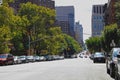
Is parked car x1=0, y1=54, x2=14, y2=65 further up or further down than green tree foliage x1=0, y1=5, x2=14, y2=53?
further down

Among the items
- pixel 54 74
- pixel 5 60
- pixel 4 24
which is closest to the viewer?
pixel 54 74

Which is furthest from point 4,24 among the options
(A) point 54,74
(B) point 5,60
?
(A) point 54,74

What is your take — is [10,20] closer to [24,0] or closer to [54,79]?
[54,79]

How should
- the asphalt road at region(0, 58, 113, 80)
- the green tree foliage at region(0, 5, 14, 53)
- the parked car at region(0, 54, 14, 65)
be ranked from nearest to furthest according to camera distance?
the asphalt road at region(0, 58, 113, 80) < the parked car at region(0, 54, 14, 65) < the green tree foliage at region(0, 5, 14, 53)

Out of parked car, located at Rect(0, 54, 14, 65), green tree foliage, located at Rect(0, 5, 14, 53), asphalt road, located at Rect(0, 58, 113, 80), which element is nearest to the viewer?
asphalt road, located at Rect(0, 58, 113, 80)

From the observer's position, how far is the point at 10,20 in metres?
72.1

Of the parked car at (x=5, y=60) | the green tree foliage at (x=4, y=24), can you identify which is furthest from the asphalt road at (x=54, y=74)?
the green tree foliage at (x=4, y=24)

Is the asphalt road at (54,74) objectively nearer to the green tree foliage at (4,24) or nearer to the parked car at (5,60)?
the parked car at (5,60)

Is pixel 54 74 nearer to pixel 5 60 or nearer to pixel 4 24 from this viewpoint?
pixel 5 60

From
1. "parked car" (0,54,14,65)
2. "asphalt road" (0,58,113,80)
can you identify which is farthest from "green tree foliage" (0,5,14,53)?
"asphalt road" (0,58,113,80)

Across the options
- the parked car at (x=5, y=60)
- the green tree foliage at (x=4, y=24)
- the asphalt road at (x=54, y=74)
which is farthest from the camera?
the green tree foliage at (x=4, y=24)

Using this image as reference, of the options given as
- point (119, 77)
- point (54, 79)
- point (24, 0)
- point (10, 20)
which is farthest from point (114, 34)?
point (24, 0)

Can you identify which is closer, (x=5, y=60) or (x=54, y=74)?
(x=54, y=74)

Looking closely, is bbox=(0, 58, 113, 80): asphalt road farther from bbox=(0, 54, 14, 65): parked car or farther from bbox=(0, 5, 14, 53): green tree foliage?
bbox=(0, 5, 14, 53): green tree foliage
